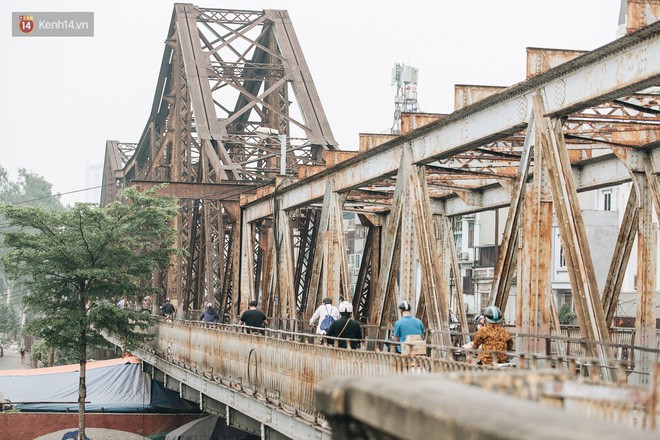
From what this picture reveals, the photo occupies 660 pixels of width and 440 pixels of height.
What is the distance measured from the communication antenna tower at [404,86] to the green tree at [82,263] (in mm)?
59153

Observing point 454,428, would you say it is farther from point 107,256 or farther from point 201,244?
point 201,244

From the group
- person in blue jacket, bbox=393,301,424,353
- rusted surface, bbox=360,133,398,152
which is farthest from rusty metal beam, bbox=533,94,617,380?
rusted surface, bbox=360,133,398,152

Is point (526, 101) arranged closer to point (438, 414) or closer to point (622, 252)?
point (622, 252)

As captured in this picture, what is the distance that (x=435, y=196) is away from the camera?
31609 millimetres

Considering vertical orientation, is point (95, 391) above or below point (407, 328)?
below

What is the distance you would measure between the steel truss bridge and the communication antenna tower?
45405 mm

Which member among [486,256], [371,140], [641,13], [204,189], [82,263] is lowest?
[82,263]

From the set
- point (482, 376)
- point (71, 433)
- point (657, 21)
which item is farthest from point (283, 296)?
point (482, 376)

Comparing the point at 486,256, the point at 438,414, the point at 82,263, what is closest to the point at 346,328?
the point at 438,414

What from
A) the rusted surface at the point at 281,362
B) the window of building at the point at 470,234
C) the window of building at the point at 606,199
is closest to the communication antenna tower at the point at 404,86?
the window of building at the point at 470,234

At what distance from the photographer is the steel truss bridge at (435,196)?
13.8 metres

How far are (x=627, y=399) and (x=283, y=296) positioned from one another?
27902mm

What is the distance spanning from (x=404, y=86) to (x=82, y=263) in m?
63.0

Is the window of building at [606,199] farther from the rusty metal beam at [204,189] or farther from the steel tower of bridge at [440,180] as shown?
the rusty metal beam at [204,189]
